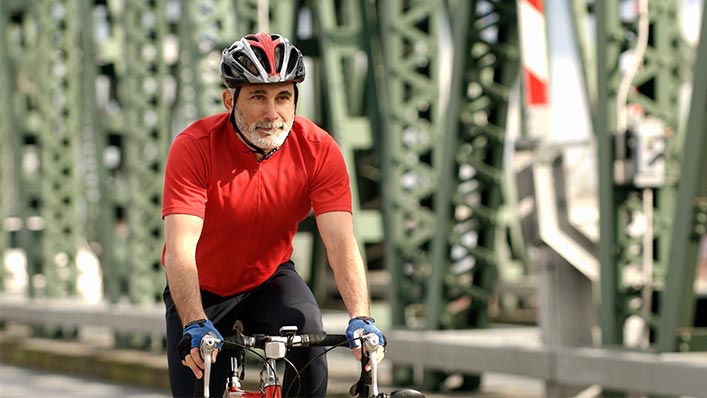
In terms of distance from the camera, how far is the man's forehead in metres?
4.60

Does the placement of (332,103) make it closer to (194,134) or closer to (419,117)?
(419,117)

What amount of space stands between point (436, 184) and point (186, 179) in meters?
8.12

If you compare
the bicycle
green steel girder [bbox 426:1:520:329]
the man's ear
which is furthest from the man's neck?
green steel girder [bbox 426:1:520:329]

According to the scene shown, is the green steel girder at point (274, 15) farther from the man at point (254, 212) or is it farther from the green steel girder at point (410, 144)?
the man at point (254, 212)

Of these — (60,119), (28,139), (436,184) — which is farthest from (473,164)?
(28,139)

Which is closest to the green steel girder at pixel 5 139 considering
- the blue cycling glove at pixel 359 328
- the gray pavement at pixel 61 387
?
the gray pavement at pixel 61 387

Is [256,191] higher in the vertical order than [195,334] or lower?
higher

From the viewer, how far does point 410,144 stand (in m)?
12.8

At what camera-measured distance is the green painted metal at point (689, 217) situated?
8.37 meters

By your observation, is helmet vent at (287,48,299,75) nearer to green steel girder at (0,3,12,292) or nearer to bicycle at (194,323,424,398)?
bicycle at (194,323,424,398)

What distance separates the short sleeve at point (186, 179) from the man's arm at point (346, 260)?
40 cm

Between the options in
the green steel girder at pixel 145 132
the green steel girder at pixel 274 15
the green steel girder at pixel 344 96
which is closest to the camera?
the green steel girder at pixel 344 96

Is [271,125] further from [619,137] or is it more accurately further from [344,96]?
[344,96]

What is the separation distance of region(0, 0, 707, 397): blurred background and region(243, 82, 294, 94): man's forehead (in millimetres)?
4263
